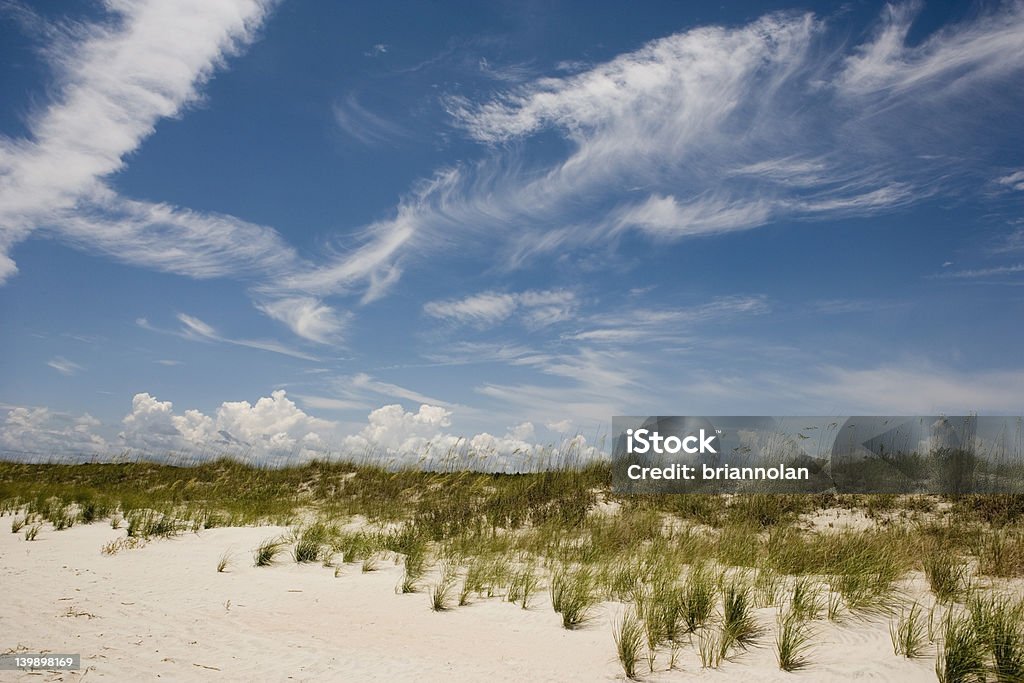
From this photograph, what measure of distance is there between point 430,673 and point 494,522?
270 inches

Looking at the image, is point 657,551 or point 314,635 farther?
point 657,551

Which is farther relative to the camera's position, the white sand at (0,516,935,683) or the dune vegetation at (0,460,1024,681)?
the dune vegetation at (0,460,1024,681)

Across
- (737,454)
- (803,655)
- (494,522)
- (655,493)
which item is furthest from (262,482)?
(803,655)

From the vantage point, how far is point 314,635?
6301 mm

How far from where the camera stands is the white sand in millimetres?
5312

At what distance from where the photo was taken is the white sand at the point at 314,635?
531 centimetres

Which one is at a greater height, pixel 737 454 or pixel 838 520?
pixel 737 454

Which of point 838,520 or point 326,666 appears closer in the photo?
point 326,666

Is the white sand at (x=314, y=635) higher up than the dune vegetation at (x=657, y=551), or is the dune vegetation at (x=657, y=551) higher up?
the dune vegetation at (x=657, y=551)

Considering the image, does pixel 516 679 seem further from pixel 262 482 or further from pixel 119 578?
pixel 262 482

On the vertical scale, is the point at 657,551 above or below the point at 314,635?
above

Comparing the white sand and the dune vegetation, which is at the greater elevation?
the dune vegetation

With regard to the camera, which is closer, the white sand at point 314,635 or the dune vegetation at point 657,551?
the white sand at point 314,635

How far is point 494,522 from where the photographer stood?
12.1m
